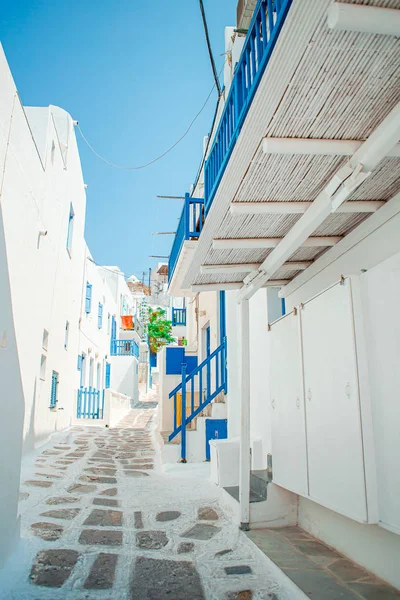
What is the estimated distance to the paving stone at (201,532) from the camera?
4.15 metres

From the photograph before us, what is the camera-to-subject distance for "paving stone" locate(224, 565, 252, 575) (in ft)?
10.9

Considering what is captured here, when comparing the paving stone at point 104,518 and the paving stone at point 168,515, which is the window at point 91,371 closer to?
the paving stone at point 104,518

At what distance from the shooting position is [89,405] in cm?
1484

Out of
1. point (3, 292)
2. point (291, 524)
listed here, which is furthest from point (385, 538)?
point (3, 292)

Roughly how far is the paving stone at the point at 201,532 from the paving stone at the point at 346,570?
3.98 feet

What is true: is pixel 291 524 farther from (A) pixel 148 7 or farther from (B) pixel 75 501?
(A) pixel 148 7

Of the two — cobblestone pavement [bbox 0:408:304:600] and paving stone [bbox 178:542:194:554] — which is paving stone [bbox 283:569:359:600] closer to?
cobblestone pavement [bbox 0:408:304:600]

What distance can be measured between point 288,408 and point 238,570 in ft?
4.89

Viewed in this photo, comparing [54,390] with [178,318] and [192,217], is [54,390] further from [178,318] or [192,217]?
[178,318]

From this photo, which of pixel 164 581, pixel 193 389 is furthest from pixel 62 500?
pixel 193 389

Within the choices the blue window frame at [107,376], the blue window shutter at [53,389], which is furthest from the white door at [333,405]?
the blue window frame at [107,376]

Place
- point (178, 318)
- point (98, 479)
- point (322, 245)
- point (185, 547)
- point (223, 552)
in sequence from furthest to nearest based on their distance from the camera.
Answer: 1. point (178, 318)
2. point (98, 479)
3. point (322, 245)
4. point (185, 547)
5. point (223, 552)

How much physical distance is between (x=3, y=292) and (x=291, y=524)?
367cm

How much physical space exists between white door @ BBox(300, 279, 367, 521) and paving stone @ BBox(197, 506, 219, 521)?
1507 millimetres
